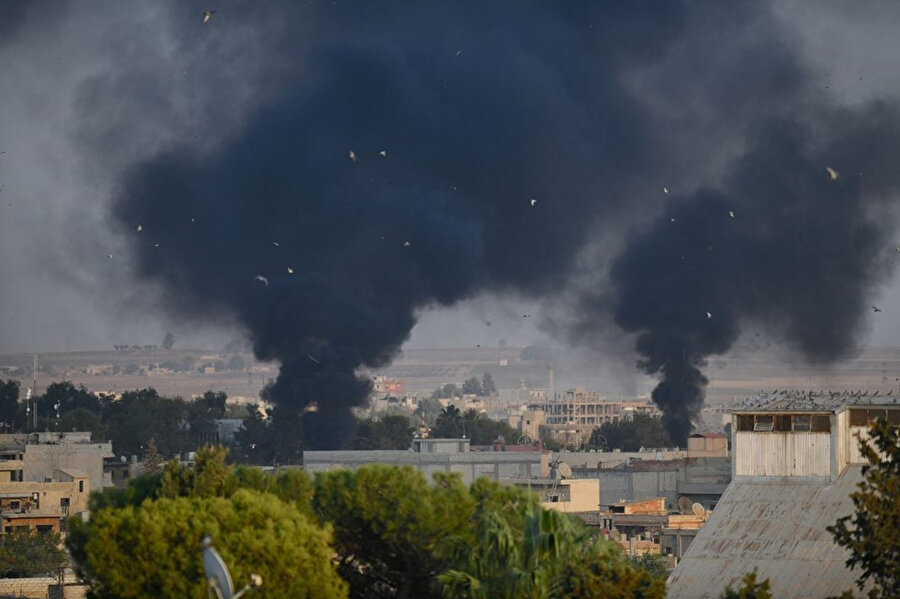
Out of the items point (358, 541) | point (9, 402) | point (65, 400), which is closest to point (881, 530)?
point (358, 541)

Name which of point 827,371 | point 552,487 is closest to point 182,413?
point 827,371

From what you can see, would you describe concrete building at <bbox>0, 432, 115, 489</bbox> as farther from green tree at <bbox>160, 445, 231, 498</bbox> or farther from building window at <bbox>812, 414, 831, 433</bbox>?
building window at <bbox>812, 414, 831, 433</bbox>

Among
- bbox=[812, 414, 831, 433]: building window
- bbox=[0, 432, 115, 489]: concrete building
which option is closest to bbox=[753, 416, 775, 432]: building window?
bbox=[812, 414, 831, 433]: building window

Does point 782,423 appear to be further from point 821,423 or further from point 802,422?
point 821,423

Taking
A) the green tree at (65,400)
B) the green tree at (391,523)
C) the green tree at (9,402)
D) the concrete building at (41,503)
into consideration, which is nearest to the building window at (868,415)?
the green tree at (391,523)

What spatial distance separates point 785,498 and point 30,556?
2807 centimetres

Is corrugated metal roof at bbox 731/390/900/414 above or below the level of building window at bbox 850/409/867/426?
above

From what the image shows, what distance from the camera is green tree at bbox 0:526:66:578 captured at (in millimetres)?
61000

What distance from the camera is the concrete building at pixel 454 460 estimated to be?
324 ft

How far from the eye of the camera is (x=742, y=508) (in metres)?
43.0

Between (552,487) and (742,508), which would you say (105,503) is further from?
(552,487)

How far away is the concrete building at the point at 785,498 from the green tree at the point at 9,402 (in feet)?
348

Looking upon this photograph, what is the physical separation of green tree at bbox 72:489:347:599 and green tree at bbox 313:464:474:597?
1.89 m

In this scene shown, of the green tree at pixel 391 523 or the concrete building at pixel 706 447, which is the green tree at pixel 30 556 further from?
the concrete building at pixel 706 447
